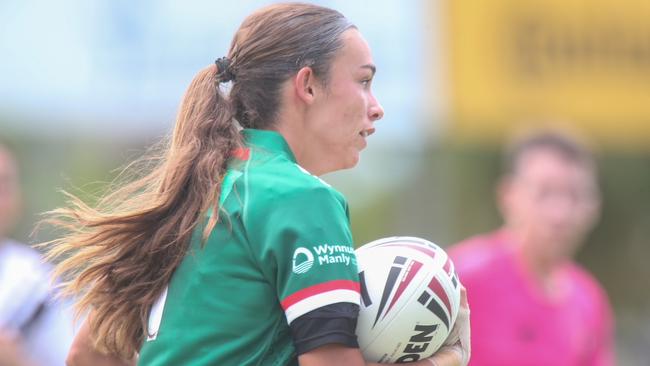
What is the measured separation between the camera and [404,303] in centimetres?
303

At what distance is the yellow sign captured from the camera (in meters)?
10.9

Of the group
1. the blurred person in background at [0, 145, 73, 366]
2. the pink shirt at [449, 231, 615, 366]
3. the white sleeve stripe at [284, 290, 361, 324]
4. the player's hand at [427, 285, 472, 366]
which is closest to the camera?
the white sleeve stripe at [284, 290, 361, 324]

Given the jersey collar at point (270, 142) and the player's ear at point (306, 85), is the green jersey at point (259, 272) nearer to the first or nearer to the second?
the jersey collar at point (270, 142)

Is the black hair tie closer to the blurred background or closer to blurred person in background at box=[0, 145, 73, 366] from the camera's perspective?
blurred person in background at box=[0, 145, 73, 366]

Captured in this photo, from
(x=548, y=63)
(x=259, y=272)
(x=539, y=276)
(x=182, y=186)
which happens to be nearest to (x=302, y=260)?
(x=259, y=272)

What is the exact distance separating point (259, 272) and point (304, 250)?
0.48ft

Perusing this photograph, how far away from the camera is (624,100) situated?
1129 cm

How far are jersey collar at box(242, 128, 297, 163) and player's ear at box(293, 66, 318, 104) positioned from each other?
4.7 inches

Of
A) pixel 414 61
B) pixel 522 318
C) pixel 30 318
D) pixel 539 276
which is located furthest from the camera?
pixel 414 61

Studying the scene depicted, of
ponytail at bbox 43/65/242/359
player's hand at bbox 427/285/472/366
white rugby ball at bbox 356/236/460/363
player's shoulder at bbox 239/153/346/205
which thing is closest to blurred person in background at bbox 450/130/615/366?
player's hand at bbox 427/285/472/366

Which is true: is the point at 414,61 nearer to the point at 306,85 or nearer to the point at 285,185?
the point at 306,85

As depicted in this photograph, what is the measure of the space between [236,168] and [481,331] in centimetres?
313

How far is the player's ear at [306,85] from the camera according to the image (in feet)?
10.3

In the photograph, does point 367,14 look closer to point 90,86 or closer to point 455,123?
point 455,123
